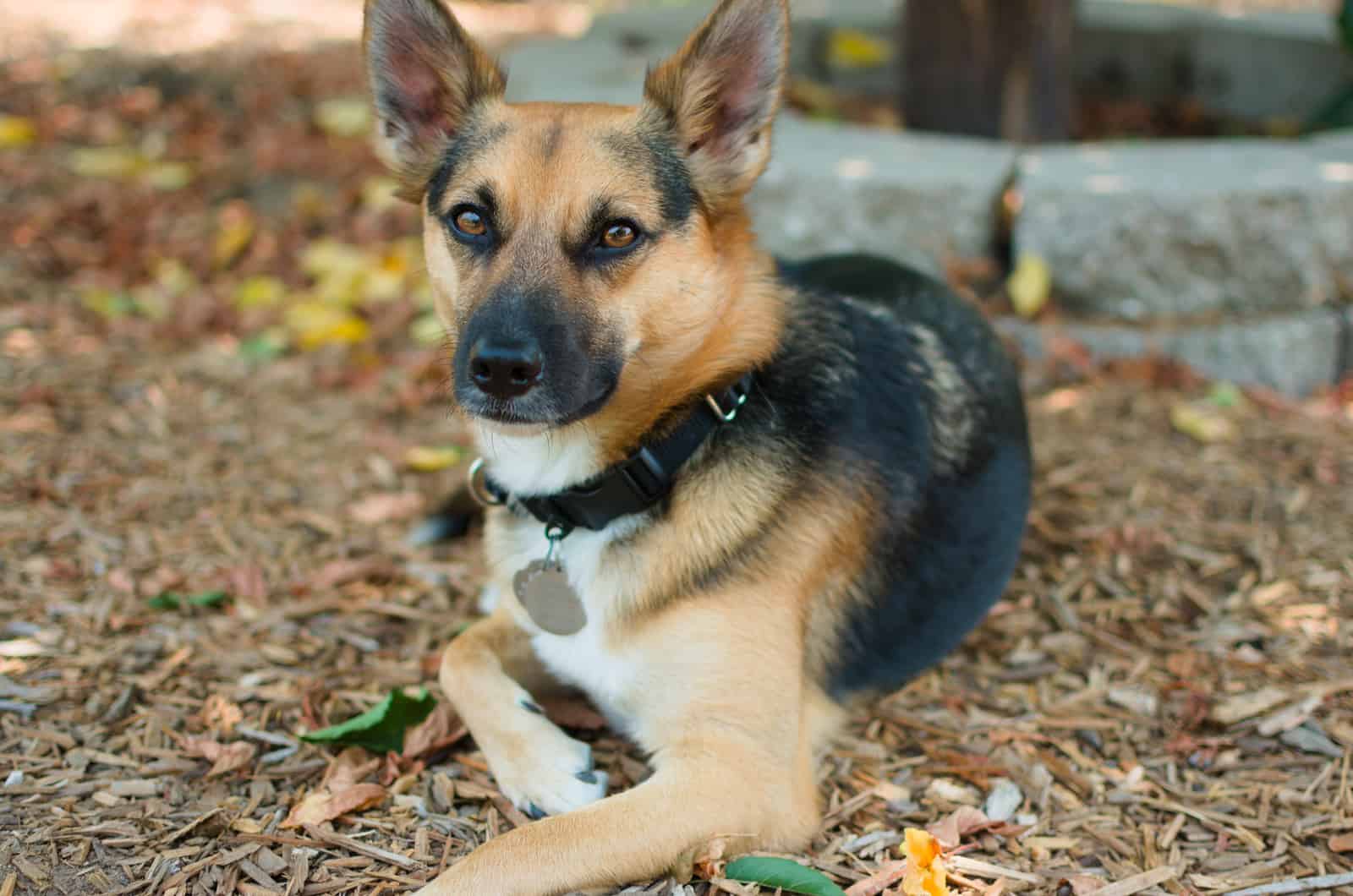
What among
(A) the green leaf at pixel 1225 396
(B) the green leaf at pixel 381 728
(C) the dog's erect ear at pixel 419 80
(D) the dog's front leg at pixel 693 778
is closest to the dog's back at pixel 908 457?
(D) the dog's front leg at pixel 693 778

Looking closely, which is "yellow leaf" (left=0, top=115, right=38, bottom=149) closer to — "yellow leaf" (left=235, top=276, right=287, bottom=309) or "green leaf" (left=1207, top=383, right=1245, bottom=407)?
"yellow leaf" (left=235, top=276, right=287, bottom=309)

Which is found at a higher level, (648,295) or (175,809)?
(648,295)

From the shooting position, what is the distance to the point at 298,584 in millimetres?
4152

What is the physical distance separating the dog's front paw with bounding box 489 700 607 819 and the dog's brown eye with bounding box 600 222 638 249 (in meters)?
1.31

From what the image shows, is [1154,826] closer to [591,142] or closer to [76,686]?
[591,142]

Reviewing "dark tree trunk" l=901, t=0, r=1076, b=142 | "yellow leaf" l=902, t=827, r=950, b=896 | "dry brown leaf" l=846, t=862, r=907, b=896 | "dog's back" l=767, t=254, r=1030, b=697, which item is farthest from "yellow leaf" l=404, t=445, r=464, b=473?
"dark tree trunk" l=901, t=0, r=1076, b=142

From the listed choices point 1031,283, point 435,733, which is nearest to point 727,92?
point 435,733

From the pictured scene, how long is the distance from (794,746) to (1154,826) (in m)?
0.99

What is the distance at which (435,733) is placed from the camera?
339 cm

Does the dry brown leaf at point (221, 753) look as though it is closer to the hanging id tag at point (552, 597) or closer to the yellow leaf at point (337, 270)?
the hanging id tag at point (552, 597)

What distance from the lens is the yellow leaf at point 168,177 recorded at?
7.45 meters

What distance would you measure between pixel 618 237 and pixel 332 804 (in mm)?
1678

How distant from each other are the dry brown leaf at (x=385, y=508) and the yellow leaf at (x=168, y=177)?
3721 mm

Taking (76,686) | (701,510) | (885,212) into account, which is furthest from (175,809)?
(885,212)
